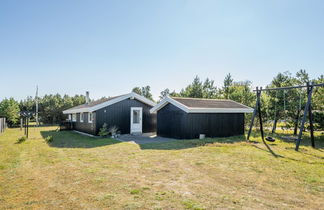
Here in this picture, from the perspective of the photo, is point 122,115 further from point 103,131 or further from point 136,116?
point 103,131

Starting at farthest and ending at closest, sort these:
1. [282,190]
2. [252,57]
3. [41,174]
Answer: [252,57], [41,174], [282,190]

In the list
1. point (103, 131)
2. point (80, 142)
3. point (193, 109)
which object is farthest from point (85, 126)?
point (193, 109)

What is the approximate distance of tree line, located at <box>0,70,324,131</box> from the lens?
13004 millimetres

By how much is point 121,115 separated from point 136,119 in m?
1.25

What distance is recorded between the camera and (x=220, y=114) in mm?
12297

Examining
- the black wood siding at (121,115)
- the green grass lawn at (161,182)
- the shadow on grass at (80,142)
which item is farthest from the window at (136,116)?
the green grass lawn at (161,182)

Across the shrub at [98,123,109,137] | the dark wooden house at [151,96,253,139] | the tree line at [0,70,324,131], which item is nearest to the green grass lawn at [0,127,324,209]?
the dark wooden house at [151,96,253,139]

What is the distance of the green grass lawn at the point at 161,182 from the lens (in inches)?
124

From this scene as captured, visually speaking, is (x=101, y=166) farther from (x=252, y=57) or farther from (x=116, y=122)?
(x=252, y=57)

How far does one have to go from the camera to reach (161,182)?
4.16 m

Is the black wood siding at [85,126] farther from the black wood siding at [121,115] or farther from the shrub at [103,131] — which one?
the shrub at [103,131]

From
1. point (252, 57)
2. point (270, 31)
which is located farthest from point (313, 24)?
point (252, 57)

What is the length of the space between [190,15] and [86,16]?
6114mm

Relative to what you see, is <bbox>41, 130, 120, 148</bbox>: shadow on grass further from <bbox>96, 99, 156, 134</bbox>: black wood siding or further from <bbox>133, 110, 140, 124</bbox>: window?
<bbox>133, 110, 140, 124</bbox>: window
